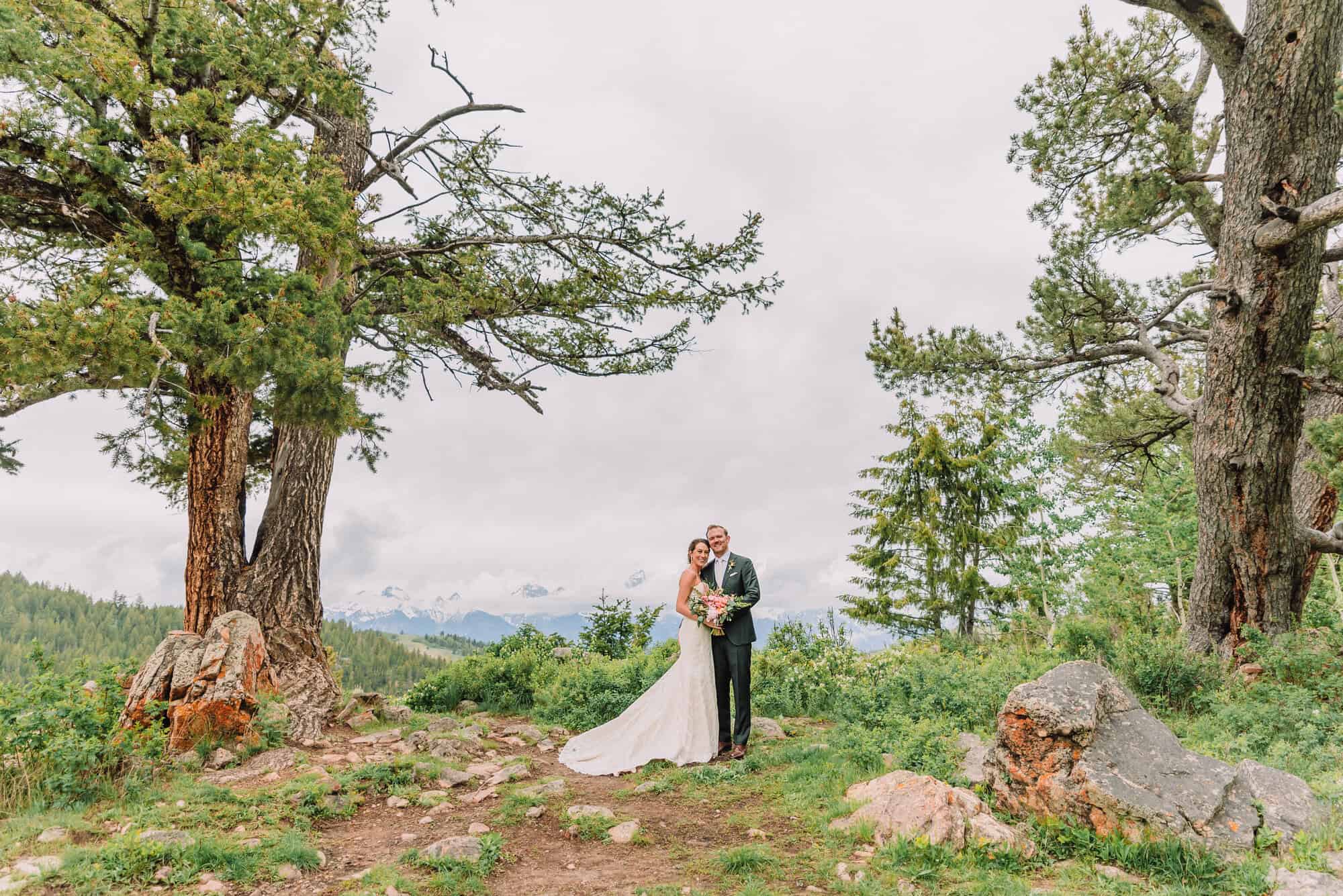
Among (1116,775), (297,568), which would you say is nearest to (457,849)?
(1116,775)

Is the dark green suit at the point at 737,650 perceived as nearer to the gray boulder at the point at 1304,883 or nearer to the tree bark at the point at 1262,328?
the gray boulder at the point at 1304,883

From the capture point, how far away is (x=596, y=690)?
10320mm

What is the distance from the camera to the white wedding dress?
7.88 metres

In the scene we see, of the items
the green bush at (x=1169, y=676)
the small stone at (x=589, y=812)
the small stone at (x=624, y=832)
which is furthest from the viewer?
the green bush at (x=1169, y=676)

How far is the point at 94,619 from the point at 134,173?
216 ft

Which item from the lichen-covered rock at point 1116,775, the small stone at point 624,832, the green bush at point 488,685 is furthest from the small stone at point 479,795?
the green bush at point 488,685

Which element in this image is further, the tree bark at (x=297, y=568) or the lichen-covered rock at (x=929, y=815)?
the tree bark at (x=297, y=568)

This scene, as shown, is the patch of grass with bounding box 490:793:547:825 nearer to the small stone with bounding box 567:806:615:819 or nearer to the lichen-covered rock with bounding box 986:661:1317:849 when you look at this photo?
the small stone with bounding box 567:806:615:819

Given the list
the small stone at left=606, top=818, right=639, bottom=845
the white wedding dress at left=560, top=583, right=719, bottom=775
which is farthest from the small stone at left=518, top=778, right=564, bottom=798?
the small stone at left=606, top=818, right=639, bottom=845

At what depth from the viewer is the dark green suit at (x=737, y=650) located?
7.98 meters

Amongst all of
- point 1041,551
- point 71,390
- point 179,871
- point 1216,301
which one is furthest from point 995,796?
point 1041,551

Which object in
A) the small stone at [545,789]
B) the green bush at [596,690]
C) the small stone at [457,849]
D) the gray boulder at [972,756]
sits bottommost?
the small stone at [457,849]

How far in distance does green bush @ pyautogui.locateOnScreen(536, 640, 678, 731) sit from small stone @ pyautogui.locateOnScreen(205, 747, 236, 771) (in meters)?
4.05

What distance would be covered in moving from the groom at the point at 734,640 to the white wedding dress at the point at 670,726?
0.35ft
